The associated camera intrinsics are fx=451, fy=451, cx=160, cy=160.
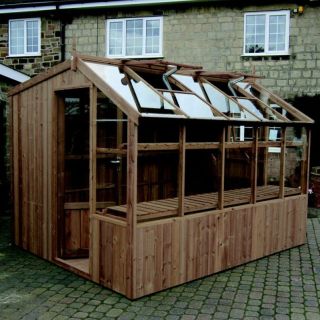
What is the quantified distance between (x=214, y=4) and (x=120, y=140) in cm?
796

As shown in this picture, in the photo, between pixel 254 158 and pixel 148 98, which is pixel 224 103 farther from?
pixel 148 98

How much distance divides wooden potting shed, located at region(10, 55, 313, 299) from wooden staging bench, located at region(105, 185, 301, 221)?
0.02 metres

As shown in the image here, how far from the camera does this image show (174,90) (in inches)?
296

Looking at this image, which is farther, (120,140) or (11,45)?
(11,45)

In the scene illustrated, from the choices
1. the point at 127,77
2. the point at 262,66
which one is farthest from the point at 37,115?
the point at 262,66

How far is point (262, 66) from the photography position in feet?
45.4

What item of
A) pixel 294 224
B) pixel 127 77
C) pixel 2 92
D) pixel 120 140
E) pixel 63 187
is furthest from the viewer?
pixel 2 92

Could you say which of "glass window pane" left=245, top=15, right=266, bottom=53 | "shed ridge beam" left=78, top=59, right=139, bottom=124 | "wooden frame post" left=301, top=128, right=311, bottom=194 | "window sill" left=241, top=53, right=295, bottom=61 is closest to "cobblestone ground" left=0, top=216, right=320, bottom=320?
"wooden frame post" left=301, top=128, right=311, bottom=194

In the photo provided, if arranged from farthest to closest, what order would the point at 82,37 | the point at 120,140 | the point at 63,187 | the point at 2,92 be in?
the point at 82,37
the point at 2,92
the point at 120,140
the point at 63,187

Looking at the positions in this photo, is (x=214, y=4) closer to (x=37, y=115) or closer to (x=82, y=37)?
(x=82, y=37)

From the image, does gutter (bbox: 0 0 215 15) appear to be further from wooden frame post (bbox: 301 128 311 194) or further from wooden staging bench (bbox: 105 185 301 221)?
wooden staging bench (bbox: 105 185 301 221)

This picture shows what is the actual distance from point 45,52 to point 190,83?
30.2 feet

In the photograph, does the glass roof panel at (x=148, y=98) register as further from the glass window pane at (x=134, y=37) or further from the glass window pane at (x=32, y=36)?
the glass window pane at (x=32, y=36)

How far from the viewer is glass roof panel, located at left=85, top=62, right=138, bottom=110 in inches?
249
